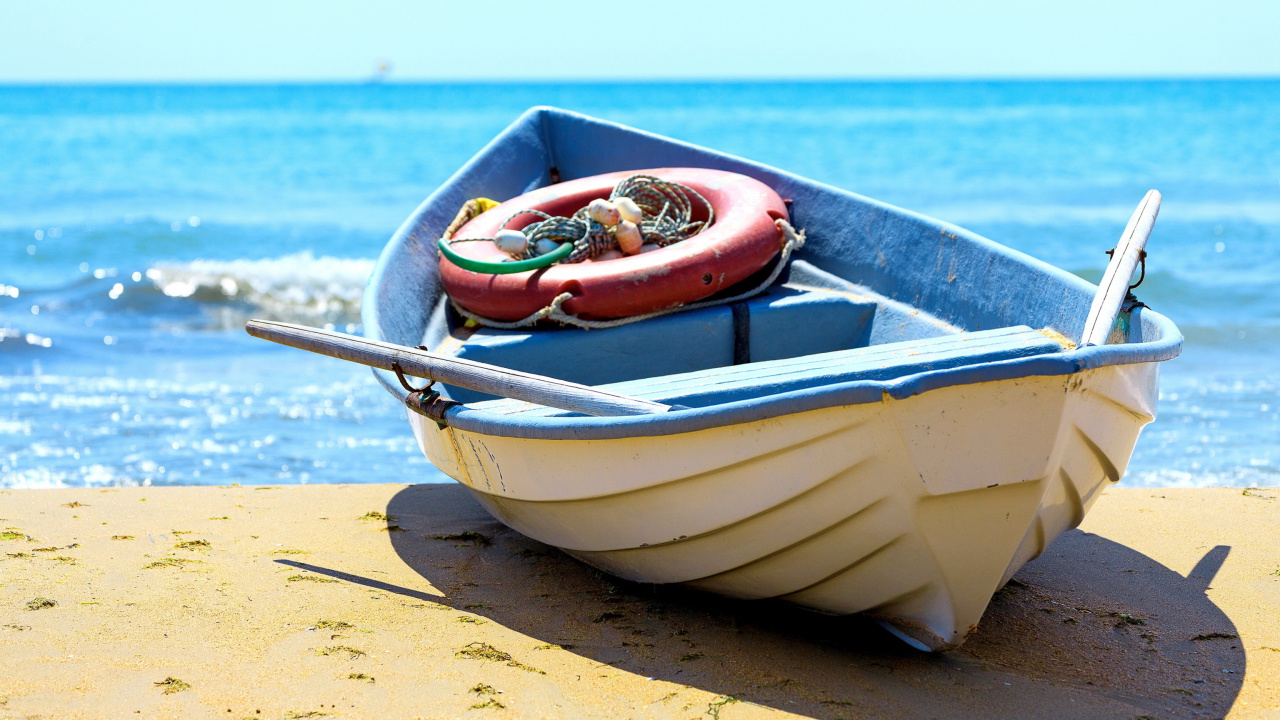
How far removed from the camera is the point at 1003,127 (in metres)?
26.7

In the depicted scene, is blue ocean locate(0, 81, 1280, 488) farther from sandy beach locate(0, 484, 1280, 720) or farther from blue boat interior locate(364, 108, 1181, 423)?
→ sandy beach locate(0, 484, 1280, 720)

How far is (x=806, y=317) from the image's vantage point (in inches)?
140

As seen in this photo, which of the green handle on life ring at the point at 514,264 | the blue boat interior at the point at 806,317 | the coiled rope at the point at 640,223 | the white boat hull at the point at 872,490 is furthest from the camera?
the coiled rope at the point at 640,223

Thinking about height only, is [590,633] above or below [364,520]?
above

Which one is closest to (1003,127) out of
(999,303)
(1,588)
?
(999,303)

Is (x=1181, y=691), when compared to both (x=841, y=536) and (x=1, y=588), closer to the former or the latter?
(x=841, y=536)

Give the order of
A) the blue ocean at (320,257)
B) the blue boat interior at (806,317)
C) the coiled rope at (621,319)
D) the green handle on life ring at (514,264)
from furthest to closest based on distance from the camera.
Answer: the blue ocean at (320,257)
the green handle on life ring at (514,264)
the coiled rope at (621,319)
the blue boat interior at (806,317)

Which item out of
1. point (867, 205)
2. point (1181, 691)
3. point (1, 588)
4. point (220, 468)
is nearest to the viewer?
point (1181, 691)

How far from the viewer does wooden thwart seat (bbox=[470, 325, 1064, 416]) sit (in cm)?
233

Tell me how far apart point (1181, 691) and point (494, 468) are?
1657 mm

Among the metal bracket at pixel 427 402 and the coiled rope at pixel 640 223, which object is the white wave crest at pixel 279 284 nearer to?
the coiled rope at pixel 640 223

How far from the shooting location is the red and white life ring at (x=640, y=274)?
340cm

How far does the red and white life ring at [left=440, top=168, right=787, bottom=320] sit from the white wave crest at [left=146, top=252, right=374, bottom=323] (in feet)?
16.5

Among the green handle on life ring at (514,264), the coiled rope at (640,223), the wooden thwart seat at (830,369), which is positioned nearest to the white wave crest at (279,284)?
the coiled rope at (640,223)
